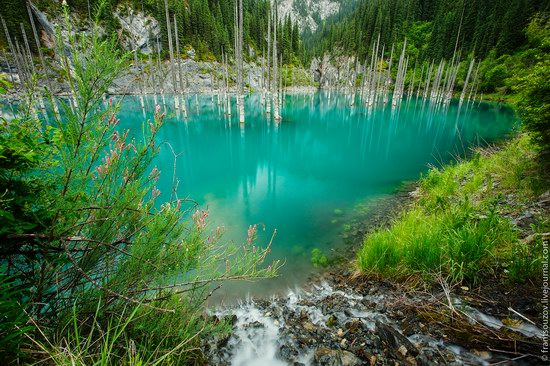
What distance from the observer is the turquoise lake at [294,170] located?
25.6 ft

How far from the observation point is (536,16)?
261 inches

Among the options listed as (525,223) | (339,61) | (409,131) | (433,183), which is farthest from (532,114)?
(339,61)

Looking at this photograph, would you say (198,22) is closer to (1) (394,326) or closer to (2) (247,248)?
(2) (247,248)

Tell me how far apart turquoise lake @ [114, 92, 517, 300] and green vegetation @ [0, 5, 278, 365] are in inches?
34.0

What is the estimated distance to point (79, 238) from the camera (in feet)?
7.43

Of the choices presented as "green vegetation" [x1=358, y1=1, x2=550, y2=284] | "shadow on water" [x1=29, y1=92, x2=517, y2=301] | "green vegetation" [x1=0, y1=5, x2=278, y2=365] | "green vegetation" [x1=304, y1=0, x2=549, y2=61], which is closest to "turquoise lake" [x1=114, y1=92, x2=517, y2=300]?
"shadow on water" [x1=29, y1=92, x2=517, y2=301]

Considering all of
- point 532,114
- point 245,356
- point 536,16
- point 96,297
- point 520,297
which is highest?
point 536,16

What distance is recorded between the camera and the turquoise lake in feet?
25.6

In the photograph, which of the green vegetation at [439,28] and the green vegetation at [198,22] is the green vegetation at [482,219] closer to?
the green vegetation at [198,22]

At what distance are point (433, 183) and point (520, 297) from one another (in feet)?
24.3

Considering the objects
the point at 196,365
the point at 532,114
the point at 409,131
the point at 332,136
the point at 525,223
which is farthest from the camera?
the point at 409,131

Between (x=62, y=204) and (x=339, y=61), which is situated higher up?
(x=339, y=61)

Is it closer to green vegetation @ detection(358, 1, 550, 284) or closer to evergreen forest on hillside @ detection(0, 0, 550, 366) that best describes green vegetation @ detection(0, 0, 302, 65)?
evergreen forest on hillside @ detection(0, 0, 550, 366)

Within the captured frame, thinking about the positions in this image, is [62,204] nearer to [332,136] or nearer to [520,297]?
[520,297]
